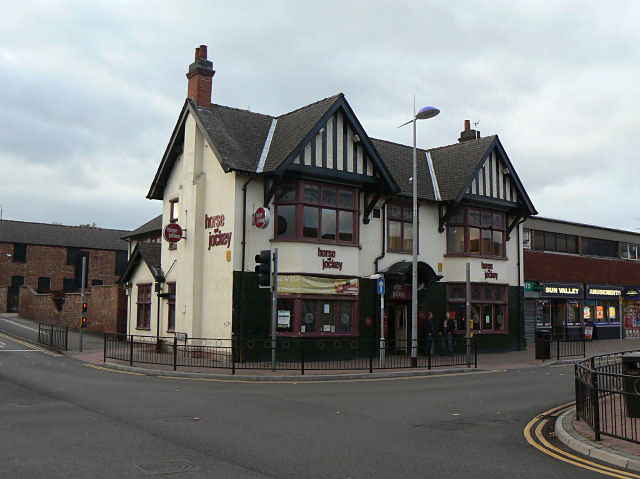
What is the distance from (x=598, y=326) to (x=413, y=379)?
25.9 m

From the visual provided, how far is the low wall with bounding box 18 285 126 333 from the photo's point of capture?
3375 cm

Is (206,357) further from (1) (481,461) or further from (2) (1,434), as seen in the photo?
(1) (481,461)

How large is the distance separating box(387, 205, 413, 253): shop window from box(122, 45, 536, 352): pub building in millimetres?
58

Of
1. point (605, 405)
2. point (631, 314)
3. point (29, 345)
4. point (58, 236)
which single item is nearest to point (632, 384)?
point (605, 405)

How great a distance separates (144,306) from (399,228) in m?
12.6

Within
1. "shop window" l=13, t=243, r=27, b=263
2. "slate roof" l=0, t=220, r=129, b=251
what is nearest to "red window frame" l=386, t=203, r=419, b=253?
"slate roof" l=0, t=220, r=129, b=251

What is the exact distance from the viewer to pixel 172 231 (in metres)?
24.9

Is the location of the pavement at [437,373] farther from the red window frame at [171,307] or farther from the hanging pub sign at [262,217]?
the hanging pub sign at [262,217]

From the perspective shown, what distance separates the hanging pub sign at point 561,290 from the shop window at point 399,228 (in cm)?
1223

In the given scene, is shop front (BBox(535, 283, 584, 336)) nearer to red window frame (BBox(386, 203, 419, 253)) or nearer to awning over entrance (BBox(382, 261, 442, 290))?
awning over entrance (BBox(382, 261, 442, 290))

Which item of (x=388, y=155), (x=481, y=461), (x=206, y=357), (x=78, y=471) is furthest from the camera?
(x=388, y=155)

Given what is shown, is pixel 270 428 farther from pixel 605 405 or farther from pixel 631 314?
pixel 631 314

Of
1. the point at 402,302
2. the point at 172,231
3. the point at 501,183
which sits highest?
the point at 501,183

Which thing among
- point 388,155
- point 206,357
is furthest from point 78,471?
point 388,155
